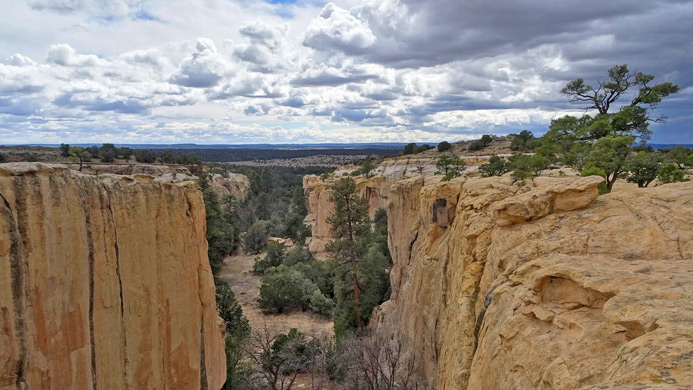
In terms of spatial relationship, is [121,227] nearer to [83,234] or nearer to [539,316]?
[83,234]

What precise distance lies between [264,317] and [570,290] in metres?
25.0

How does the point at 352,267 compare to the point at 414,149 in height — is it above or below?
below

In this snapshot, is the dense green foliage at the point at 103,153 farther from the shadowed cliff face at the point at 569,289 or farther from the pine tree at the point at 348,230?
the shadowed cliff face at the point at 569,289

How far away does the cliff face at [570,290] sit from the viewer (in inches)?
214

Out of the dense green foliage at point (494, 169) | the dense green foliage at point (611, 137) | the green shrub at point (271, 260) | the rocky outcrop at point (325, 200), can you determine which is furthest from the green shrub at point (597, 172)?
the rocky outcrop at point (325, 200)

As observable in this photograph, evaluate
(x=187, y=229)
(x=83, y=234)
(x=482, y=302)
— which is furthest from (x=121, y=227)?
(x=482, y=302)

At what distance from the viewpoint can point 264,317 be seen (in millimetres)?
29375

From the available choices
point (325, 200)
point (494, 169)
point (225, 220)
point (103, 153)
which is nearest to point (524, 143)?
point (494, 169)

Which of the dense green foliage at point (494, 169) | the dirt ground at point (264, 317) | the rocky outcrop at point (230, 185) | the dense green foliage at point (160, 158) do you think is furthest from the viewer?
the rocky outcrop at point (230, 185)

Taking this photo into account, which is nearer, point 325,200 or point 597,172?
point 597,172

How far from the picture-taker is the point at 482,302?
36.1 ft

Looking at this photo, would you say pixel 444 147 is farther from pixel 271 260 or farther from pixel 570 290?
pixel 570 290

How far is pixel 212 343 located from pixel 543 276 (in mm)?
11759

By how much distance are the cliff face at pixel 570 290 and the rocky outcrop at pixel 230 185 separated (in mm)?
51208
